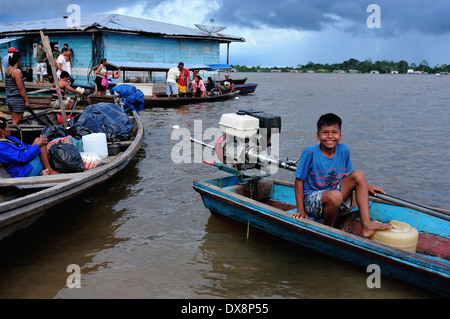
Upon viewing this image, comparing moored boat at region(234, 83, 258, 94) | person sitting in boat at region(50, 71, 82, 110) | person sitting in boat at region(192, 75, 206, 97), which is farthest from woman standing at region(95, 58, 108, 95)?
moored boat at region(234, 83, 258, 94)

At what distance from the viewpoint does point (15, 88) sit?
23.8 feet

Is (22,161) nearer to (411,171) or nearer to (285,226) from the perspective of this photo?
(285,226)

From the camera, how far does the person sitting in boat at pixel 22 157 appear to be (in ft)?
15.0

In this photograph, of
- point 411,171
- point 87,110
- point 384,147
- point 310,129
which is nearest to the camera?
point 87,110

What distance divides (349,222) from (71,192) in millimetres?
3207

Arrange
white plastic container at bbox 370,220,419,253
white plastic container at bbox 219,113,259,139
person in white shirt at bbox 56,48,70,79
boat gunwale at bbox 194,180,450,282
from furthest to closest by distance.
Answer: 1. person in white shirt at bbox 56,48,70,79
2. white plastic container at bbox 219,113,259,139
3. white plastic container at bbox 370,220,419,253
4. boat gunwale at bbox 194,180,450,282

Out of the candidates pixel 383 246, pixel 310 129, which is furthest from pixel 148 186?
pixel 310 129

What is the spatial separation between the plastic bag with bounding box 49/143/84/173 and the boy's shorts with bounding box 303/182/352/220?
305 centimetres

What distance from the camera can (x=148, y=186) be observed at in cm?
691

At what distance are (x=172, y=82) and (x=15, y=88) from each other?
1117cm

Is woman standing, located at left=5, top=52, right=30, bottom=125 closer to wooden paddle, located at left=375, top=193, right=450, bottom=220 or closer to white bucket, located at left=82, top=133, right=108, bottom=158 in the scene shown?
white bucket, located at left=82, top=133, right=108, bottom=158

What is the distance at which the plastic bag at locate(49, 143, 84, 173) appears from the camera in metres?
5.10

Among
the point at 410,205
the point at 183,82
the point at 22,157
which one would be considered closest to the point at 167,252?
the point at 22,157

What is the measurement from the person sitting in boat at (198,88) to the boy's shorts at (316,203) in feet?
52.5
